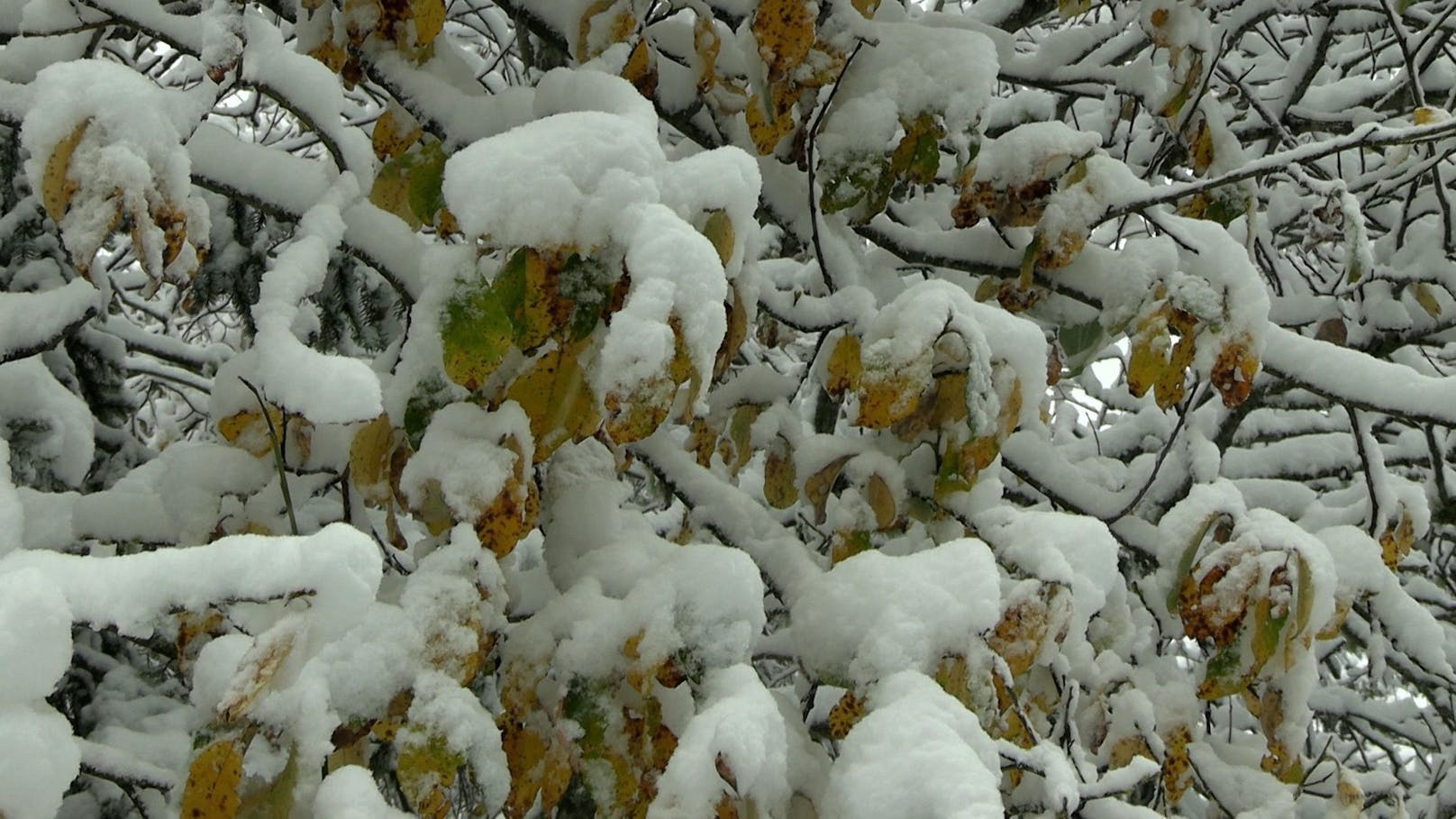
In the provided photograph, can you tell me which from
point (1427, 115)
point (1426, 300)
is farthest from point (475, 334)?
point (1426, 300)

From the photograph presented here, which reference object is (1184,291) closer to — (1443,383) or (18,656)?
(1443,383)

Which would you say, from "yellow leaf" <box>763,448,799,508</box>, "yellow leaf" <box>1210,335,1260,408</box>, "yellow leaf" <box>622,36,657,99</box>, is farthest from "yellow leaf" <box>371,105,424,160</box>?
"yellow leaf" <box>1210,335,1260,408</box>

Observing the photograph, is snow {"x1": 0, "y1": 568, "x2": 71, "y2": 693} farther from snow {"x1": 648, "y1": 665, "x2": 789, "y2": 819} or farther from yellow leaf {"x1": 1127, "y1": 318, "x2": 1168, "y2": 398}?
yellow leaf {"x1": 1127, "y1": 318, "x2": 1168, "y2": 398}

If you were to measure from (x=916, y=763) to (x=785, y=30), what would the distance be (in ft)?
3.18

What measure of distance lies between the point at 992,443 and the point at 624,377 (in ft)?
2.16

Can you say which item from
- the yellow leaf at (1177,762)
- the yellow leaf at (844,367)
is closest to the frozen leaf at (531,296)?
the yellow leaf at (844,367)

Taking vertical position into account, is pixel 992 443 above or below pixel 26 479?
above

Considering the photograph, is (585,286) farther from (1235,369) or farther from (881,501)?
(1235,369)

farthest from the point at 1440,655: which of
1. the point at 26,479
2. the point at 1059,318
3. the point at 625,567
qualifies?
the point at 26,479

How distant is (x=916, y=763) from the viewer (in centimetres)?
107

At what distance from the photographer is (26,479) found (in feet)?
6.13

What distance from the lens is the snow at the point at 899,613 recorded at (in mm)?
1258

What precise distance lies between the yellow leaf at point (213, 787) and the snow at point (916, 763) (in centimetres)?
55

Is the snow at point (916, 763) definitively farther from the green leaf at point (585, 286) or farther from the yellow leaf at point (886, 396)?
the green leaf at point (585, 286)
